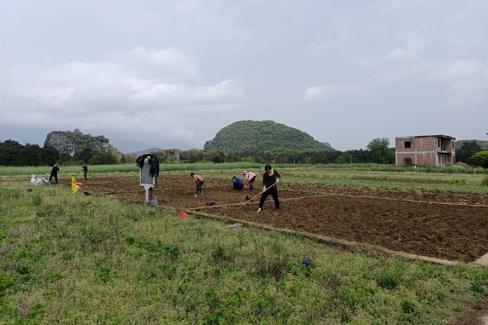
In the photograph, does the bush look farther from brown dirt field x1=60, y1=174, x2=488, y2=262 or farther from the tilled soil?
the tilled soil

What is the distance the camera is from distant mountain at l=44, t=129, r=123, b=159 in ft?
347

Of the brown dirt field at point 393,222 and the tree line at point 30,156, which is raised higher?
the tree line at point 30,156

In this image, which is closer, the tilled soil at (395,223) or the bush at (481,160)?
the tilled soil at (395,223)

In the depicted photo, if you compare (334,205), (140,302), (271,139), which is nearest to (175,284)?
(140,302)

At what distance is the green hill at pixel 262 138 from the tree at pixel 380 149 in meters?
52.9

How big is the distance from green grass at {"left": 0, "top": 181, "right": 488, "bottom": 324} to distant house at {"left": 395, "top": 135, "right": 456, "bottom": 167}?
51.5m

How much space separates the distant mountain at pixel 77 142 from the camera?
4163 inches

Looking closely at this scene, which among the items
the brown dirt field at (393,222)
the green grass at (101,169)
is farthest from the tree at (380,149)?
the brown dirt field at (393,222)

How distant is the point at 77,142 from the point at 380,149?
90.5 metres

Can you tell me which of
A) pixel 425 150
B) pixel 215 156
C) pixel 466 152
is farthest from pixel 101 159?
pixel 466 152

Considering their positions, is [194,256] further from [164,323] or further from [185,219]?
[185,219]

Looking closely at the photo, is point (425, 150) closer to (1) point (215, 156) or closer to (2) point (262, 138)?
(1) point (215, 156)

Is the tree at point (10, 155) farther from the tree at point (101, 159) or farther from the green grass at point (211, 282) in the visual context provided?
the green grass at point (211, 282)

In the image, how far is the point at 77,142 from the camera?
10669cm
